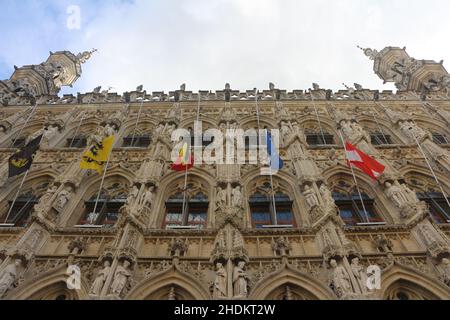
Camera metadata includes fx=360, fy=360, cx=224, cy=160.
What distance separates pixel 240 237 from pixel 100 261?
3672mm

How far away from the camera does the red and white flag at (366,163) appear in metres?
12.4

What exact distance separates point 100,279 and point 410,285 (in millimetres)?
7520

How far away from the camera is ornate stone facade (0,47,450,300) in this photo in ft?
29.1

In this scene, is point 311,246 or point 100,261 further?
point 311,246

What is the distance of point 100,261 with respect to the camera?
916 centimetres

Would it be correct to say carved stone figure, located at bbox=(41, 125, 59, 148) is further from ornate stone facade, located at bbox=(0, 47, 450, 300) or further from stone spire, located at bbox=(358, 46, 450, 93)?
stone spire, located at bbox=(358, 46, 450, 93)

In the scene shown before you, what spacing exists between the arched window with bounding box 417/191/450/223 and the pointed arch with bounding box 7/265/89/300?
35.3 ft

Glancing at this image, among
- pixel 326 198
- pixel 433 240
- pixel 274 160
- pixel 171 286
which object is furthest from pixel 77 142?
pixel 433 240

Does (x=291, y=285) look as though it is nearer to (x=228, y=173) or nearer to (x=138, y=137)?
(x=228, y=173)

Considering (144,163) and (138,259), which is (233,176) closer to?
(144,163)

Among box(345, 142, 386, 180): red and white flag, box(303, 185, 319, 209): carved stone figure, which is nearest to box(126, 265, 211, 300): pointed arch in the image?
box(303, 185, 319, 209): carved stone figure

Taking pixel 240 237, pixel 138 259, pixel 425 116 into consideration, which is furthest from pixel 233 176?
pixel 425 116

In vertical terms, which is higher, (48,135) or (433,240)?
(48,135)

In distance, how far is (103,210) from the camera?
12.2 m
